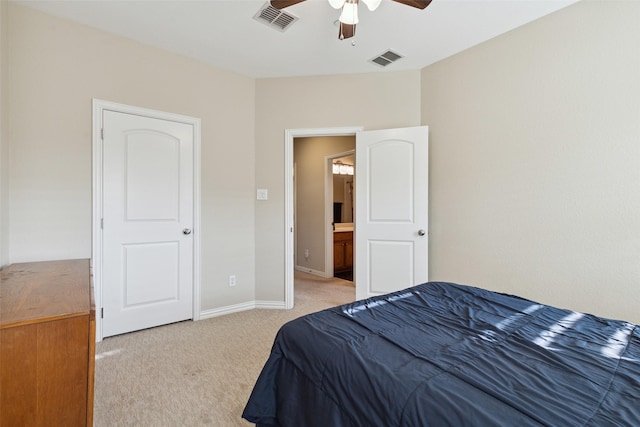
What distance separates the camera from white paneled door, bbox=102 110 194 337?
258cm

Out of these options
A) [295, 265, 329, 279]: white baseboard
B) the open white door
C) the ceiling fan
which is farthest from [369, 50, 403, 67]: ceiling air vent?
[295, 265, 329, 279]: white baseboard

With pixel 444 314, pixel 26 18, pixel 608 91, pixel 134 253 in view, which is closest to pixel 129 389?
pixel 134 253

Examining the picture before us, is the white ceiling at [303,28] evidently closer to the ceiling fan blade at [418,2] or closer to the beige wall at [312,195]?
the ceiling fan blade at [418,2]

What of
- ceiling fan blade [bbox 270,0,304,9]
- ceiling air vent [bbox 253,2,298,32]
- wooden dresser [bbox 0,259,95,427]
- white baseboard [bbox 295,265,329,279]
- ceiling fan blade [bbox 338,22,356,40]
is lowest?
white baseboard [bbox 295,265,329,279]

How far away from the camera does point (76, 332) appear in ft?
3.63

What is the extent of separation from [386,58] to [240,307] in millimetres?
2965

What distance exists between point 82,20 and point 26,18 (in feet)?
1.11

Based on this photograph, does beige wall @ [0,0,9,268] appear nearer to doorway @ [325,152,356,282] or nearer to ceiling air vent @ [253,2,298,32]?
ceiling air vent @ [253,2,298,32]

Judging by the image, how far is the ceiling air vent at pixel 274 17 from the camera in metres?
2.26

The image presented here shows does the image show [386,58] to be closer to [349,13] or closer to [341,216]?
[349,13]

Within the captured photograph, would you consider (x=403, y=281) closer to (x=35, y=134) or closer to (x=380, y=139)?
(x=380, y=139)

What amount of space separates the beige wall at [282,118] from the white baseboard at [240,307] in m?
0.06

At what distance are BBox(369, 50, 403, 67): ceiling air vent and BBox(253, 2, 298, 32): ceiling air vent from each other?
3.15 feet

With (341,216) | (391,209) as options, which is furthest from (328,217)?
(391,209)
